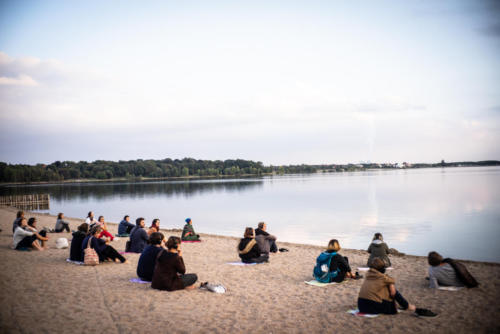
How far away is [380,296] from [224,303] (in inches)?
132

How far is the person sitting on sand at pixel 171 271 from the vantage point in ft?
27.0

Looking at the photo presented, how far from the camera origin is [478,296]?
8.08 metres

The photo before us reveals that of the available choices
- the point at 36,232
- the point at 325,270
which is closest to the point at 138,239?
the point at 36,232

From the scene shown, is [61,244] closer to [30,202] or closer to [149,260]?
[149,260]

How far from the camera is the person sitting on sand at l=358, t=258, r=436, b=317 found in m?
6.79

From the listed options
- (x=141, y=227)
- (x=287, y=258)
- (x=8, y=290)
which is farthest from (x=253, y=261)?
(x=8, y=290)

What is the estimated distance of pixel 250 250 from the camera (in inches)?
475

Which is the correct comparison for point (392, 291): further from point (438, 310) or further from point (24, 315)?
point (24, 315)

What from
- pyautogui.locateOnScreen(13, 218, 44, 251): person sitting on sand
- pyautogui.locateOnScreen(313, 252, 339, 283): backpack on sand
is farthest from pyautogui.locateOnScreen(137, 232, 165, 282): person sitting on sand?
pyautogui.locateOnScreen(13, 218, 44, 251): person sitting on sand

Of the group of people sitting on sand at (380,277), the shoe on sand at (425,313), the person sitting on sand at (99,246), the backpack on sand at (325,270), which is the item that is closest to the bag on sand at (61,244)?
the person sitting on sand at (99,246)

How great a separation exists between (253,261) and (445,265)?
5927 millimetres

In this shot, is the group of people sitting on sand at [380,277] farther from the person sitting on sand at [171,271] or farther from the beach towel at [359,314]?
the person sitting on sand at [171,271]

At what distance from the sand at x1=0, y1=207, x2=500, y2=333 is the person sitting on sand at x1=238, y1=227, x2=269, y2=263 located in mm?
451

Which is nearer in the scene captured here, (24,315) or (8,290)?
(24,315)
